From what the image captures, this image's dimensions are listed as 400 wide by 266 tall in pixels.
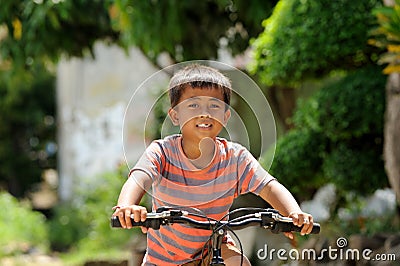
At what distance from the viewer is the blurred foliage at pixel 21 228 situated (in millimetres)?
11065

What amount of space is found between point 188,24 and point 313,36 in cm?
218

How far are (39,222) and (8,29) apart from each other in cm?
464

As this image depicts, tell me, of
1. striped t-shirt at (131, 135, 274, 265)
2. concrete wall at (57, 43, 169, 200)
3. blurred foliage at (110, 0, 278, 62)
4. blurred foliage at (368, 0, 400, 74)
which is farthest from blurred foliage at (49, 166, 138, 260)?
striped t-shirt at (131, 135, 274, 265)

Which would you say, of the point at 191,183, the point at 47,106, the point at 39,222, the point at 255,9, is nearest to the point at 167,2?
the point at 255,9

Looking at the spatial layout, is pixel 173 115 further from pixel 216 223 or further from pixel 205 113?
pixel 216 223

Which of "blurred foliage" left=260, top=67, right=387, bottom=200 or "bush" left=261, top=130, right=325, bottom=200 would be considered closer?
"blurred foliage" left=260, top=67, right=387, bottom=200

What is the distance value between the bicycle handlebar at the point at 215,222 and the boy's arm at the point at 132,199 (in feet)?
0.08

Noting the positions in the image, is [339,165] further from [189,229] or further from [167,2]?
[189,229]

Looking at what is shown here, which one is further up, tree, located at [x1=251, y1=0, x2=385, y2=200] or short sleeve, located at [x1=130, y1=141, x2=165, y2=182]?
tree, located at [x1=251, y1=0, x2=385, y2=200]

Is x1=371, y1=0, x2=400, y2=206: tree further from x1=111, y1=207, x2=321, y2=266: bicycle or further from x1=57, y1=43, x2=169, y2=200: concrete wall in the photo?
x1=57, y1=43, x2=169, y2=200: concrete wall

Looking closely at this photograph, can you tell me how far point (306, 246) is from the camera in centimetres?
679

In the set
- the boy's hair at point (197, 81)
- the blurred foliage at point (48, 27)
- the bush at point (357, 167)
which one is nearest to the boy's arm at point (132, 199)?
the boy's hair at point (197, 81)

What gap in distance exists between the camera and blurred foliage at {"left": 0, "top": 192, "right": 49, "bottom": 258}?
1106cm

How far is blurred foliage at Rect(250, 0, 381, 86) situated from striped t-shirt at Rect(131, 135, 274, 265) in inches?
129
